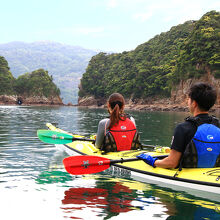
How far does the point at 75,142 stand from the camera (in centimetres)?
860

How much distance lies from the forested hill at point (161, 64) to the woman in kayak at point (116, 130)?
49.3 meters

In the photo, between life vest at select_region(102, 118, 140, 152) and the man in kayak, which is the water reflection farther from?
life vest at select_region(102, 118, 140, 152)

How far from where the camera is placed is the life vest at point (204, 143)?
4.21 meters

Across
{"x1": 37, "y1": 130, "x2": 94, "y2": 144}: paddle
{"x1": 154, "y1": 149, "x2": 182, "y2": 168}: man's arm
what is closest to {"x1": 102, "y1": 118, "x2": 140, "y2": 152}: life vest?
{"x1": 154, "y1": 149, "x2": 182, "y2": 168}: man's arm

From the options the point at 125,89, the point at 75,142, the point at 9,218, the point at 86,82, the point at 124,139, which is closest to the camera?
the point at 9,218

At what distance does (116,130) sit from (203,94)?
8.66 ft

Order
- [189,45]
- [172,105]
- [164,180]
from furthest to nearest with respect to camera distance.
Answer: [172,105]
[189,45]
[164,180]

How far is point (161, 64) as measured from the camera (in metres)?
80.1

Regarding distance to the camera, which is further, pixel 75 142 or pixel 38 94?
pixel 38 94

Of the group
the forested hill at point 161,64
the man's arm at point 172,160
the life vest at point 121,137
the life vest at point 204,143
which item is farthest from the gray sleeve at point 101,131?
the forested hill at point 161,64

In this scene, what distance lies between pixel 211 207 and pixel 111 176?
2570 millimetres

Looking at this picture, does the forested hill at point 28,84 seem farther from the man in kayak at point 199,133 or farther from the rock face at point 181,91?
the man in kayak at point 199,133

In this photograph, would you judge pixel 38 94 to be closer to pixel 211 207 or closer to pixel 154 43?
pixel 154 43

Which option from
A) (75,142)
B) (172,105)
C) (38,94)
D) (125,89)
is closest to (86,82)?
(38,94)
